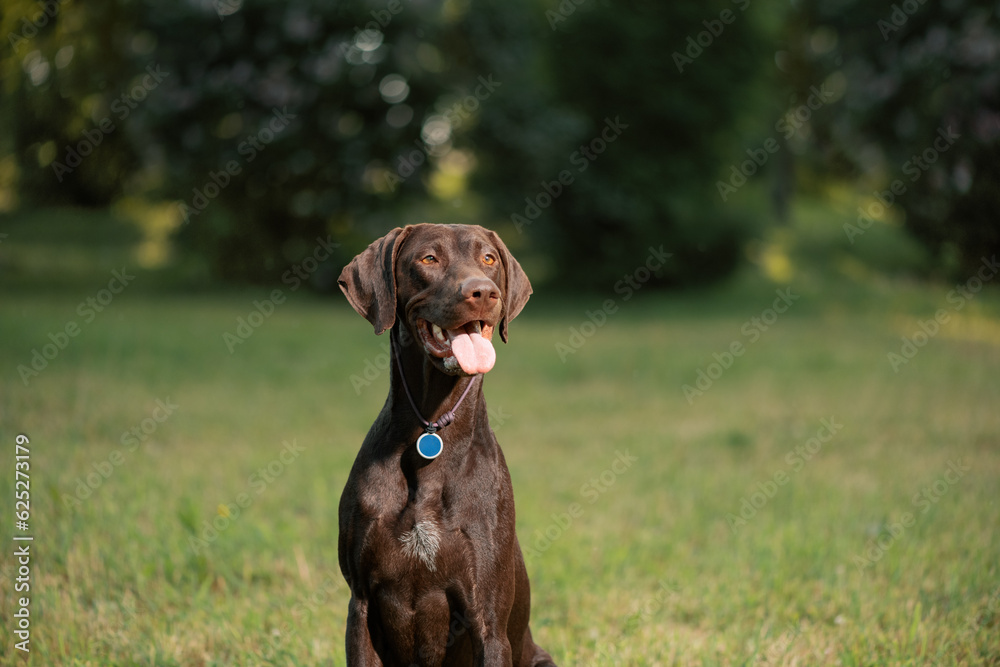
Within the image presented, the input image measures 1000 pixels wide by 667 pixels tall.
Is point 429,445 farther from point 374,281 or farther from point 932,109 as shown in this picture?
point 932,109

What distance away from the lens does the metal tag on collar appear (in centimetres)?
296

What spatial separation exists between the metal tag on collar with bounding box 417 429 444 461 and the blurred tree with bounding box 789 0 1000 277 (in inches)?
693

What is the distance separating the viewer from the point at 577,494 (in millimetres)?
6898

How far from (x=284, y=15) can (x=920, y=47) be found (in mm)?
13388

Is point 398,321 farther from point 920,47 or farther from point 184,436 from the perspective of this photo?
point 920,47

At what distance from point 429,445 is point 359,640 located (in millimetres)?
696

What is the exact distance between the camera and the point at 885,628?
14.3ft

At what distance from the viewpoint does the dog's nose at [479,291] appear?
9.28 ft

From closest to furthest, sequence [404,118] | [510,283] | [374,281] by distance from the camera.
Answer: [374,281], [510,283], [404,118]

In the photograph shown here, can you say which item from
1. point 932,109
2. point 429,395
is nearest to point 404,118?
point 932,109

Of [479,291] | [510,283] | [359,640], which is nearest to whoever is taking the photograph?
[479,291]

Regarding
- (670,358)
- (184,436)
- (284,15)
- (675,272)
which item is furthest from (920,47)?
(184,436)

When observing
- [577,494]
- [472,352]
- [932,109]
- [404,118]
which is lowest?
[404,118]

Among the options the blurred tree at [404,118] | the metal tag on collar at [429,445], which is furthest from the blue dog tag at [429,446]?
the blurred tree at [404,118]
